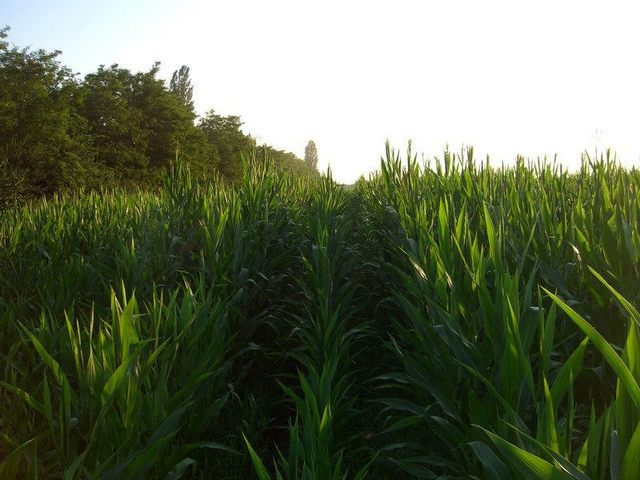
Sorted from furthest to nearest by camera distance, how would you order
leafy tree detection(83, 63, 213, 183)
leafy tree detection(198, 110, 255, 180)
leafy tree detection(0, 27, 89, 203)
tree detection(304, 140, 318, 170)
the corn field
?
tree detection(304, 140, 318, 170) < leafy tree detection(198, 110, 255, 180) < leafy tree detection(83, 63, 213, 183) < leafy tree detection(0, 27, 89, 203) < the corn field

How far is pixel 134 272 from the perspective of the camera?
11.0 feet

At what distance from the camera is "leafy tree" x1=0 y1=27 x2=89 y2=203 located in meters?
24.9

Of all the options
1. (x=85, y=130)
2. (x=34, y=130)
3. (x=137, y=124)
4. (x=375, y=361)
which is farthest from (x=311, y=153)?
(x=375, y=361)

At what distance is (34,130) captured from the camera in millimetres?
25578

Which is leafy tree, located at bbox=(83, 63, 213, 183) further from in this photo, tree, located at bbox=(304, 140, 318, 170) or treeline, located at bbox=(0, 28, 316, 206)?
tree, located at bbox=(304, 140, 318, 170)

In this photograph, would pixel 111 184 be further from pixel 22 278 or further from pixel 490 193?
pixel 490 193

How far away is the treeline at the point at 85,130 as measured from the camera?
25.2 metres

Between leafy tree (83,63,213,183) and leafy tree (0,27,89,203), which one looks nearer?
leafy tree (0,27,89,203)

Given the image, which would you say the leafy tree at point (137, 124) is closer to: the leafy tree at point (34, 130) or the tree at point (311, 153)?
the leafy tree at point (34, 130)

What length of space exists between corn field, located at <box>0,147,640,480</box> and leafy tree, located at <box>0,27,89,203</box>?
23.7 m

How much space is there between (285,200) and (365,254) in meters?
1.26

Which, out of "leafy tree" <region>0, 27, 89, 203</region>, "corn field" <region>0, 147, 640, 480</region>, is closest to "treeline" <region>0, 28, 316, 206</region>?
"leafy tree" <region>0, 27, 89, 203</region>

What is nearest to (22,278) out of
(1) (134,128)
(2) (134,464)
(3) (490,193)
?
(2) (134,464)

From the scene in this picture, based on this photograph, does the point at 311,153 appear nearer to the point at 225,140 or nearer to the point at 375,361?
the point at 225,140
